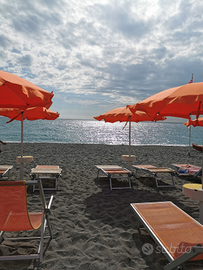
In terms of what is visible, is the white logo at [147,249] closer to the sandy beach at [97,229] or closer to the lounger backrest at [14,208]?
the sandy beach at [97,229]

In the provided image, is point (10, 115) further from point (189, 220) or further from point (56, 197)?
point (189, 220)

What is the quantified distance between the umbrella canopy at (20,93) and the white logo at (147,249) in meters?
2.62

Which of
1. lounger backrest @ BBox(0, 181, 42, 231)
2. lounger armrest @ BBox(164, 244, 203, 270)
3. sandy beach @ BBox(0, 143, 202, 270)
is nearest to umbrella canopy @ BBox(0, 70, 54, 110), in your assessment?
lounger backrest @ BBox(0, 181, 42, 231)

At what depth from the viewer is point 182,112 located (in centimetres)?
493

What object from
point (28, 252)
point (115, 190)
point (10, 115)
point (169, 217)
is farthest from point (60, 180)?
point (169, 217)

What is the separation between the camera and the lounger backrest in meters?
2.22

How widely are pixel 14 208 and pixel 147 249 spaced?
1.90 m

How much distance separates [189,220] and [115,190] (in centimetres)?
276

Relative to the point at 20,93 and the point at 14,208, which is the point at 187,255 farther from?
the point at 20,93

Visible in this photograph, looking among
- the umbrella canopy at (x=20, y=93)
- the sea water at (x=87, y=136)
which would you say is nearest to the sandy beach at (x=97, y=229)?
the umbrella canopy at (x=20, y=93)

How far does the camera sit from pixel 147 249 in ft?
8.91

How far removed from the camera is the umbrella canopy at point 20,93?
2703 mm

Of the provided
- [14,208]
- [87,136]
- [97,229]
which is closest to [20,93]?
[14,208]

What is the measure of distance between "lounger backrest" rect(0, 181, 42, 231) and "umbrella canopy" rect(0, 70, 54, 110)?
4.10 ft
